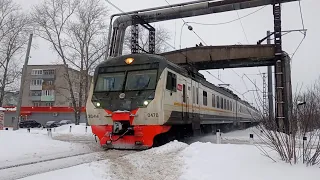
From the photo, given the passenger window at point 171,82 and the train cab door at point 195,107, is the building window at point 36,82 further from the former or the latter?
the passenger window at point 171,82

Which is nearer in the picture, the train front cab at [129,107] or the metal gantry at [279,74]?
the train front cab at [129,107]

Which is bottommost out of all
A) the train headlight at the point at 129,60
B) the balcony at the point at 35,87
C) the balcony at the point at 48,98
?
the train headlight at the point at 129,60

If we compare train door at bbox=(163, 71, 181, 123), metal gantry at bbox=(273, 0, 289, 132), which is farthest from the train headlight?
metal gantry at bbox=(273, 0, 289, 132)

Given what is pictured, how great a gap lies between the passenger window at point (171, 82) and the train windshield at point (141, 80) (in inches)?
24.8

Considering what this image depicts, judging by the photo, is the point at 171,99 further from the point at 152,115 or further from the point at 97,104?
the point at 97,104

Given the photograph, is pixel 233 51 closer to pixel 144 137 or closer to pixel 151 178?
pixel 144 137

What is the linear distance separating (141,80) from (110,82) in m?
1.35

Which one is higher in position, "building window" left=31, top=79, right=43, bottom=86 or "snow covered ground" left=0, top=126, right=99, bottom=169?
"building window" left=31, top=79, right=43, bottom=86

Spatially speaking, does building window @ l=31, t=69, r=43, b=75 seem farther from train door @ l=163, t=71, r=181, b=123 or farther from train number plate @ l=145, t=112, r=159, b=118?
train number plate @ l=145, t=112, r=159, b=118

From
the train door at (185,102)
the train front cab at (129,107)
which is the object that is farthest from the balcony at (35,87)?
the train front cab at (129,107)

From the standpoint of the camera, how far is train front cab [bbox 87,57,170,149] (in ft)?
37.4

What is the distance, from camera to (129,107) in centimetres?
1157

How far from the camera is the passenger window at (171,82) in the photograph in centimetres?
1216

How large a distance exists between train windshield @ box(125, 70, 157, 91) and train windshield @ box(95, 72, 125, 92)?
1.12ft
